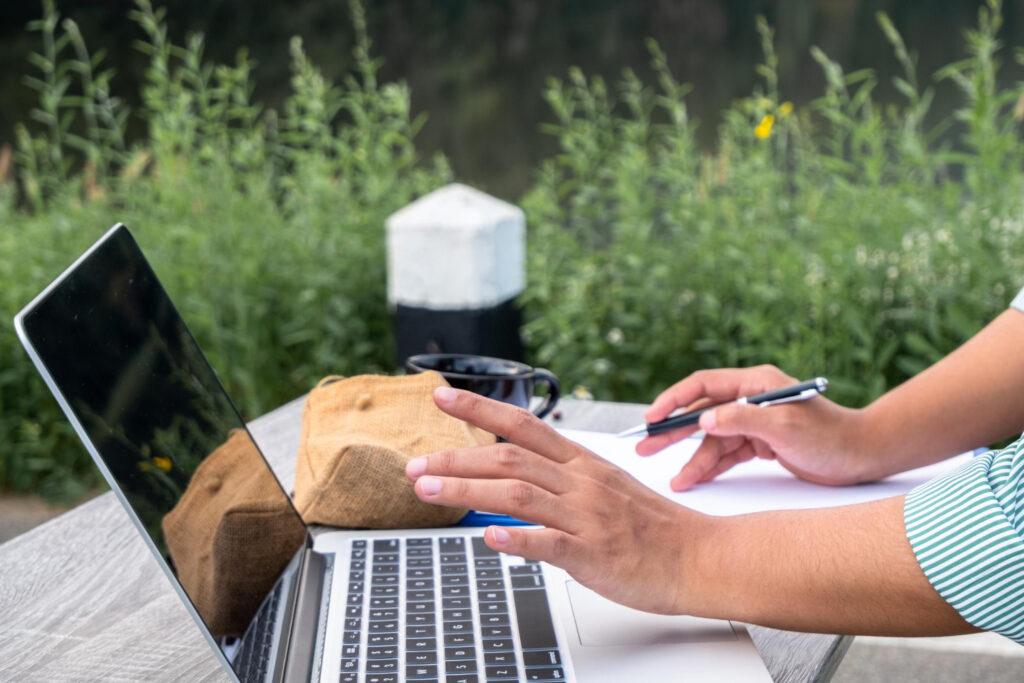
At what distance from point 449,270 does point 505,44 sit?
4.85 m

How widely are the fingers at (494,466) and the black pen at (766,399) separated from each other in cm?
40

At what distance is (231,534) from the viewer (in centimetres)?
86

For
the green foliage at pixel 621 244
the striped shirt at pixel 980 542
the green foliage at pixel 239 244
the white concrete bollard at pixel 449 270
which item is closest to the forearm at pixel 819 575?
the striped shirt at pixel 980 542

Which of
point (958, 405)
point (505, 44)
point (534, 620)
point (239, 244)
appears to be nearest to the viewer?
point (534, 620)

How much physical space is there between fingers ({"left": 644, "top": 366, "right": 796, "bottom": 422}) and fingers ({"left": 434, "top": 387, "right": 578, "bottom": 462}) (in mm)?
414

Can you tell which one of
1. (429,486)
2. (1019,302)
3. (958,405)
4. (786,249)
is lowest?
(786,249)

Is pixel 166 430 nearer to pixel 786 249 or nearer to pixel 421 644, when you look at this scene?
pixel 421 644

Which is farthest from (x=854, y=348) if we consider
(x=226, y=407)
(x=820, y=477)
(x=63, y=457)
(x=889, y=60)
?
(x=889, y=60)

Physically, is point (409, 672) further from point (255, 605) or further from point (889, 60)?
point (889, 60)

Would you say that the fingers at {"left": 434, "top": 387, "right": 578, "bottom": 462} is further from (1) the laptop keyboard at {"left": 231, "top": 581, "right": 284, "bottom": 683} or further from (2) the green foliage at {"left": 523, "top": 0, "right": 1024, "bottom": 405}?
(2) the green foliage at {"left": 523, "top": 0, "right": 1024, "bottom": 405}

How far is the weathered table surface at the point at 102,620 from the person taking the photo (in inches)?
32.6

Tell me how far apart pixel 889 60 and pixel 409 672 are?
5.91 meters

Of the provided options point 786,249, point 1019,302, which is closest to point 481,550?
point 1019,302

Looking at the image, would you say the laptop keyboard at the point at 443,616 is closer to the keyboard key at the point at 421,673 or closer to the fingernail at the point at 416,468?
the keyboard key at the point at 421,673
